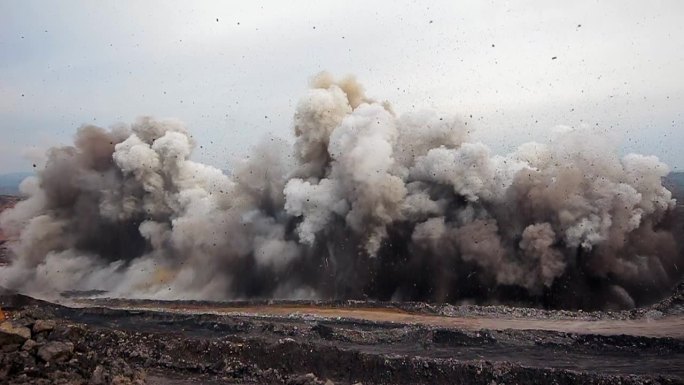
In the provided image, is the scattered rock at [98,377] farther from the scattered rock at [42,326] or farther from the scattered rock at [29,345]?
the scattered rock at [42,326]

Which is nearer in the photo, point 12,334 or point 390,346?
point 12,334

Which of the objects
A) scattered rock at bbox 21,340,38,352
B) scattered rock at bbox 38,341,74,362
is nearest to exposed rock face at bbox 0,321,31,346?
scattered rock at bbox 21,340,38,352

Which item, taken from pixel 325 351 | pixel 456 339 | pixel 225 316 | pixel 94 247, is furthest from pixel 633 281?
pixel 94 247

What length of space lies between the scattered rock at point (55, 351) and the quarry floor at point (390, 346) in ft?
1.41

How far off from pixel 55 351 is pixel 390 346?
45.6ft

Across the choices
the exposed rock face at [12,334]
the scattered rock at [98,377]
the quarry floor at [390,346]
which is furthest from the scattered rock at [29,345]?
the scattered rock at [98,377]

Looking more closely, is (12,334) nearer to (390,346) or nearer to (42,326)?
(42,326)

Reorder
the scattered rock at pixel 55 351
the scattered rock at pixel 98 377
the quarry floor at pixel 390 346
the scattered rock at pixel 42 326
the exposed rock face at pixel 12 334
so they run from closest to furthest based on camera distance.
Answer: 1. the scattered rock at pixel 98 377
2. the quarry floor at pixel 390 346
3. the scattered rock at pixel 55 351
4. the exposed rock face at pixel 12 334
5. the scattered rock at pixel 42 326

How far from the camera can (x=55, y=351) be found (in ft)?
73.8

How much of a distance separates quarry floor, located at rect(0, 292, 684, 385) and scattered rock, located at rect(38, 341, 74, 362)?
0.43 m

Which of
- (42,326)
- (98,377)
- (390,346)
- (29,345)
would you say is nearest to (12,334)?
(29,345)

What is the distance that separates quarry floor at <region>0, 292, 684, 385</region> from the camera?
21484 mm

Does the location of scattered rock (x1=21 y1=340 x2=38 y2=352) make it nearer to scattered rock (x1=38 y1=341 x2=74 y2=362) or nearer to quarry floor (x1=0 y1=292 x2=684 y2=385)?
scattered rock (x1=38 y1=341 x2=74 y2=362)

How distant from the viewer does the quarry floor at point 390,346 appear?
21.5 metres
